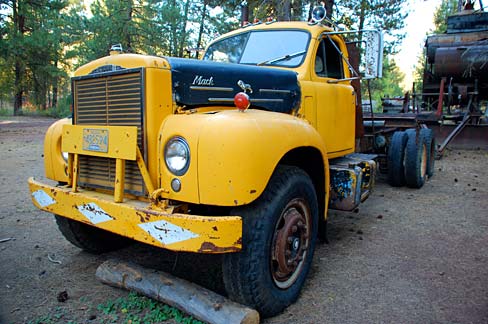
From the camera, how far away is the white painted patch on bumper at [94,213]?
2.55 m

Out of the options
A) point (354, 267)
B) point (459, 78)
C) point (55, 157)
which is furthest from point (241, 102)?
point (459, 78)

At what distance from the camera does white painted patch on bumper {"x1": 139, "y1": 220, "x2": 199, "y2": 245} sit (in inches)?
88.3

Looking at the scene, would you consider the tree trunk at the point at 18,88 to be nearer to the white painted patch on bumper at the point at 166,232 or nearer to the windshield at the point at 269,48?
the windshield at the point at 269,48

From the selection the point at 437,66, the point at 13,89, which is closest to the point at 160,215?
the point at 437,66

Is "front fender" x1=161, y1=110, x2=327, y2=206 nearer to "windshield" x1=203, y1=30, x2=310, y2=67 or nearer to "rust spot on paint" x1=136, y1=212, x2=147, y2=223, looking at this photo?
"rust spot on paint" x1=136, y1=212, x2=147, y2=223

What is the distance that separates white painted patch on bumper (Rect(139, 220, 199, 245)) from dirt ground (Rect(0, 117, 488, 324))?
899 millimetres

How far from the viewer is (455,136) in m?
10.3

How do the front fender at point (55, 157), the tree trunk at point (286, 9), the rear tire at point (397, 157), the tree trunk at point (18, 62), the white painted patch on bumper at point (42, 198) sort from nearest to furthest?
the white painted patch on bumper at point (42, 198) < the front fender at point (55, 157) < the rear tire at point (397, 157) < the tree trunk at point (286, 9) < the tree trunk at point (18, 62)

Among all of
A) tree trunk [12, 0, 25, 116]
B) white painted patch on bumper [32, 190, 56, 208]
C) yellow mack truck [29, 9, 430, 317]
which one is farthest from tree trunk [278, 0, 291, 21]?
tree trunk [12, 0, 25, 116]

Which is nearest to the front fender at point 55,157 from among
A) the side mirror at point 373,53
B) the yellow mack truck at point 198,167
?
the yellow mack truck at point 198,167

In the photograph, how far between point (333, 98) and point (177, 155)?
228cm

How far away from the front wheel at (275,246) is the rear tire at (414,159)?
3.89 metres

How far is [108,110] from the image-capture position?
113 inches

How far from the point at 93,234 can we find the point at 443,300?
9.83ft
